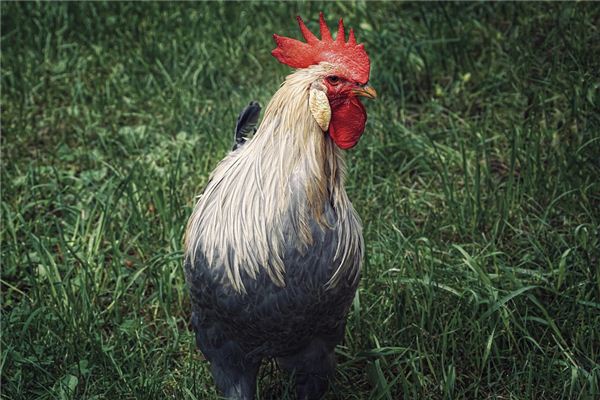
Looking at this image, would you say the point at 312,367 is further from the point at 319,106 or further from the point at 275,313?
the point at 319,106

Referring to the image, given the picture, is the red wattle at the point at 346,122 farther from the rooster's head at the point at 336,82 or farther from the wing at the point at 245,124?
the wing at the point at 245,124

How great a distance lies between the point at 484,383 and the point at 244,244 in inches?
51.5

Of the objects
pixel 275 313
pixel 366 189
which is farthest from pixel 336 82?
pixel 366 189

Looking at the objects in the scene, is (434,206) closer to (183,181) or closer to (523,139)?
(523,139)

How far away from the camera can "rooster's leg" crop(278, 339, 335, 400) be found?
120 inches

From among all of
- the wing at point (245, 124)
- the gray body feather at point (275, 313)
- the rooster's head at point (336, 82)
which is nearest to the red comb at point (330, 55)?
the rooster's head at point (336, 82)

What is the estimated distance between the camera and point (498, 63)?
5078mm

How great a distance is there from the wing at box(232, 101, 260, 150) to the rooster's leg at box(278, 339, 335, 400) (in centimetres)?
83

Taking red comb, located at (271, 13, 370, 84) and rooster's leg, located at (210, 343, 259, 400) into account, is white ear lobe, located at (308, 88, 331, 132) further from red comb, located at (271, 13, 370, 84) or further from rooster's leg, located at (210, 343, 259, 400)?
rooster's leg, located at (210, 343, 259, 400)

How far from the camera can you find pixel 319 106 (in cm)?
258

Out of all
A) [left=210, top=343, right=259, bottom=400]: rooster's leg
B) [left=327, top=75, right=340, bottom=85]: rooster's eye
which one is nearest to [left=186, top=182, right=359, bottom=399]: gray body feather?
[left=210, top=343, right=259, bottom=400]: rooster's leg

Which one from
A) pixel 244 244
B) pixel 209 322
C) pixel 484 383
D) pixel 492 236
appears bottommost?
pixel 484 383

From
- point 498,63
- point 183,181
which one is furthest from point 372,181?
point 498,63

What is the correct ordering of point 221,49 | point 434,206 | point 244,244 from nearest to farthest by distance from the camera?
point 244,244
point 434,206
point 221,49
